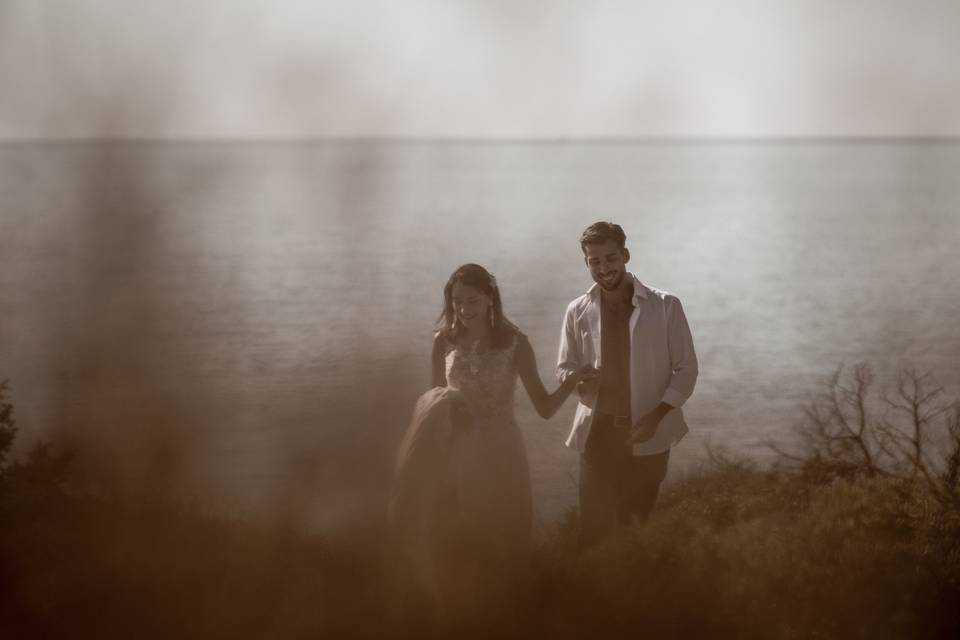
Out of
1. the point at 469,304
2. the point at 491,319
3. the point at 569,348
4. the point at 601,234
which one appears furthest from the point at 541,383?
the point at 601,234

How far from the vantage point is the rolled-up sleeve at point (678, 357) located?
5.07 metres

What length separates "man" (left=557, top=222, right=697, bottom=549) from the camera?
507cm

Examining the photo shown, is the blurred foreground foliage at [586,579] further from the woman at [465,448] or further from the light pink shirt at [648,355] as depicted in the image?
the light pink shirt at [648,355]

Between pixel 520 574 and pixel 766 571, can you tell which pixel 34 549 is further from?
pixel 766 571

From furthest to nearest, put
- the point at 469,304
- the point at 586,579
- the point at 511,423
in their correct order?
the point at 586,579 → the point at 511,423 → the point at 469,304

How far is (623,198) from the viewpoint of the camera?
8675cm

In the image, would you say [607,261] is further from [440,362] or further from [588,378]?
[440,362]

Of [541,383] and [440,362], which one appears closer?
[541,383]

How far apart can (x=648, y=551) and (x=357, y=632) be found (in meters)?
1.43

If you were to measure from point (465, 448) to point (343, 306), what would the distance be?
31101mm

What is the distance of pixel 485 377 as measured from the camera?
5.29 m

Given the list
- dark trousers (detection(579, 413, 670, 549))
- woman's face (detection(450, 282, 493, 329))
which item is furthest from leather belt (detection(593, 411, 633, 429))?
woman's face (detection(450, 282, 493, 329))

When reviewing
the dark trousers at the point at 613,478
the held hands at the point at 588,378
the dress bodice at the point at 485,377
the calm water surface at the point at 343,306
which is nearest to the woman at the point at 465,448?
the dress bodice at the point at 485,377

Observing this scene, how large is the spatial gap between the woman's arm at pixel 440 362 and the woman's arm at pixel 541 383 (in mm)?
349
